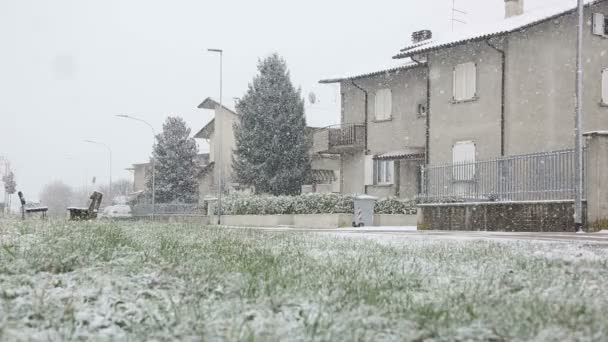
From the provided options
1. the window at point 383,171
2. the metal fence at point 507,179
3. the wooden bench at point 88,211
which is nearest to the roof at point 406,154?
the window at point 383,171

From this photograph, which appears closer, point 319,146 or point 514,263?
point 514,263

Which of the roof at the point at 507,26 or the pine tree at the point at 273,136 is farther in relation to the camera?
the pine tree at the point at 273,136

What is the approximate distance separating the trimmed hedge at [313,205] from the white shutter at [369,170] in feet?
17.5

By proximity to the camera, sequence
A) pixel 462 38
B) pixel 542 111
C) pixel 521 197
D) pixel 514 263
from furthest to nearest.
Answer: pixel 462 38, pixel 542 111, pixel 521 197, pixel 514 263

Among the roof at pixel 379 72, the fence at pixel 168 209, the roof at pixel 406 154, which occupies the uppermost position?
the roof at pixel 379 72

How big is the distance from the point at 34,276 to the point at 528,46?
76.1 ft

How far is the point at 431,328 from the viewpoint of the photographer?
3432mm

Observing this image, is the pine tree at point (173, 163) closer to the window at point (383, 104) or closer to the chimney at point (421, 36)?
the window at point (383, 104)

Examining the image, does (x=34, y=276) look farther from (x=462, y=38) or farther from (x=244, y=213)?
(x=244, y=213)

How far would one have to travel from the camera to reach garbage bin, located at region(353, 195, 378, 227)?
2545cm

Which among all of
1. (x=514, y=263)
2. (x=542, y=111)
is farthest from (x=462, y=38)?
(x=514, y=263)

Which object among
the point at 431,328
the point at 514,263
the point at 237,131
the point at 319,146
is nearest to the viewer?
the point at 431,328

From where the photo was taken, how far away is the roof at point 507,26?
2370 centimetres

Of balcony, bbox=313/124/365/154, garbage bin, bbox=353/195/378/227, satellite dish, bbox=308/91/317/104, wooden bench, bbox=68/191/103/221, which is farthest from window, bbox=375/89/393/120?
satellite dish, bbox=308/91/317/104
